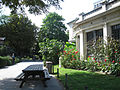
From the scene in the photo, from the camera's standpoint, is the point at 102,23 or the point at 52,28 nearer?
the point at 102,23

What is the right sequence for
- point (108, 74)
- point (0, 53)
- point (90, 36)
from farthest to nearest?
point (0, 53)
point (90, 36)
point (108, 74)

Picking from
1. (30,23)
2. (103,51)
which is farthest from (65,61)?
(30,23)

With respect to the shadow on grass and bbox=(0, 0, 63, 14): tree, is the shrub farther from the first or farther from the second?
bbox=(0, 0, 63, 14): tree

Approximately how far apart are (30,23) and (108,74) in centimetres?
4412

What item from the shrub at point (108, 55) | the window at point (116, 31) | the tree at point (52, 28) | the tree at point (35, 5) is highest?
the tree at point (52, 28)

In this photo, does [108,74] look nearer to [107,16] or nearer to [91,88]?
[91,88]

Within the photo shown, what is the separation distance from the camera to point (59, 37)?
45344 mm

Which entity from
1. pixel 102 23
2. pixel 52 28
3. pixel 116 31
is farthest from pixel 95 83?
pixel 52 28

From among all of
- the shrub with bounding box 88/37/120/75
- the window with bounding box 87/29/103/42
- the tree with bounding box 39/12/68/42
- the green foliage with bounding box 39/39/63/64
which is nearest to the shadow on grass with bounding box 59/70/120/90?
the shrub with bounding box 88/37/120/75

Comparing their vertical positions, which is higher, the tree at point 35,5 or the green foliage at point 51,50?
the tree at point 35,5

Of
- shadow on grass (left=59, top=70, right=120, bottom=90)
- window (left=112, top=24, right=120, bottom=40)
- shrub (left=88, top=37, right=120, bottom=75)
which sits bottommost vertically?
shadow on grass (left=59, top=70, right=120, bottom=90)

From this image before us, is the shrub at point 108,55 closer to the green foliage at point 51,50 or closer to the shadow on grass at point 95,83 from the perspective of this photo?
the shadow on grass at point 95,83

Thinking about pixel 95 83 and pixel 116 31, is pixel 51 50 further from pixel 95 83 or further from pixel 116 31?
pixel 95 83

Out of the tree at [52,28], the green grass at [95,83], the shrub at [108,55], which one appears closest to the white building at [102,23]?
the shrub at [108,55]
